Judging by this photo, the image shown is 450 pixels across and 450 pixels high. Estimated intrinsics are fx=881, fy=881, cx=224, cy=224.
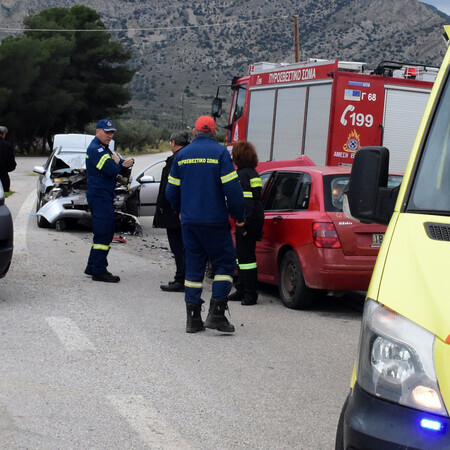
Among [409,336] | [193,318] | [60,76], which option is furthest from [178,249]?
[60,76]

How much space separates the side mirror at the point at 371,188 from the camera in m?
4.01

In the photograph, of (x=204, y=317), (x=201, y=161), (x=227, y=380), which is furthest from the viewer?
(x=204, y=317)

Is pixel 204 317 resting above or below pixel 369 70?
below

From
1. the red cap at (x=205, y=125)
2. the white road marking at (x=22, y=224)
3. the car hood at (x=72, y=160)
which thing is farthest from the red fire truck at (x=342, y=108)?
the red cap at (x=205, y=125)

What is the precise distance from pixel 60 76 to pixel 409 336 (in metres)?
60.4

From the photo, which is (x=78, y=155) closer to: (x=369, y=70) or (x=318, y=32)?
(x=369, y=70)

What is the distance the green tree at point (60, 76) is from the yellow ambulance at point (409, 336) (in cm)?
5197

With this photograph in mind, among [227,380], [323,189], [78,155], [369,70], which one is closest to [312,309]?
[323,189]

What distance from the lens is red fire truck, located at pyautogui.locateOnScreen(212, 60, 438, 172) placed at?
49.4 ft

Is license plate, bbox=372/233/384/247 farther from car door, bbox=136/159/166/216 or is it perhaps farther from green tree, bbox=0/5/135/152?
green tree, bbox=0/5/135/152

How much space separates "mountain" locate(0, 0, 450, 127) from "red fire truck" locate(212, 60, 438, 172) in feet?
214

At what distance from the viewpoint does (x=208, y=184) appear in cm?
765

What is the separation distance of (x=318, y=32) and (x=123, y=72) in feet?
105

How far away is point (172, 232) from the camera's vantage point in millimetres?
10461
